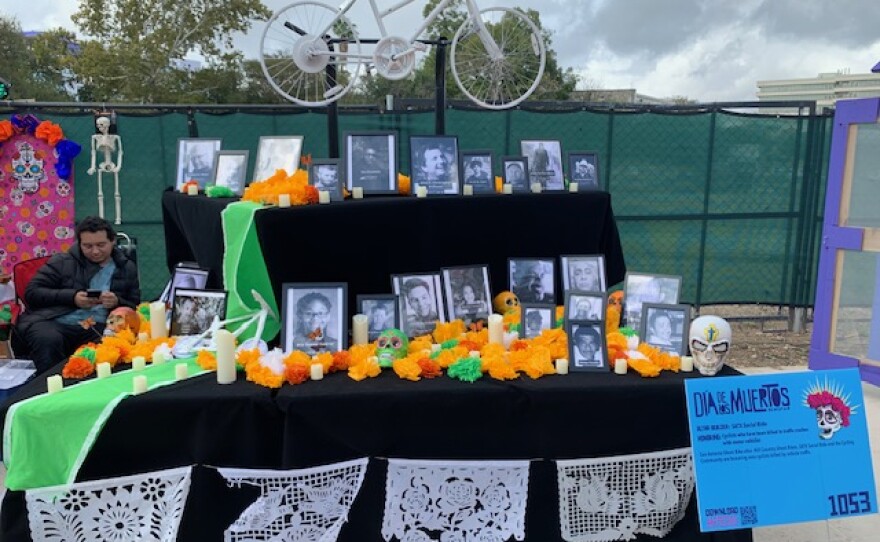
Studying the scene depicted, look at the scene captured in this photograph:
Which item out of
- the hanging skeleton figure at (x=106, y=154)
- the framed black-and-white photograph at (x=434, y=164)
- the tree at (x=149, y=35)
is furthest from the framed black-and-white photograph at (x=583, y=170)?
the tree at (x=149, y=35)

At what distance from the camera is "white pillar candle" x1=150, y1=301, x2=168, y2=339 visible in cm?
274

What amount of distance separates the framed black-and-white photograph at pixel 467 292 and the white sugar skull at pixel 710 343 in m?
0.85

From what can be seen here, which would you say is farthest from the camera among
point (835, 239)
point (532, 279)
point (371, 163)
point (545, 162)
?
point (835, 239)

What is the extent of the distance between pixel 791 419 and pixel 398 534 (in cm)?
129

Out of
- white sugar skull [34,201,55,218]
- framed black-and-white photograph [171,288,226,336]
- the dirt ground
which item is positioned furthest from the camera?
the dirt ground

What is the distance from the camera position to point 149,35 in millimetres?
21141

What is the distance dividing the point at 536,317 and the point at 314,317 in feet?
2.91

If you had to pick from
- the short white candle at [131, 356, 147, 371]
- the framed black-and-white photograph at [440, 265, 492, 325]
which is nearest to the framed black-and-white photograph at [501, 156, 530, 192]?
the framed black-and-white photograph at [440, 265, 492, 325]

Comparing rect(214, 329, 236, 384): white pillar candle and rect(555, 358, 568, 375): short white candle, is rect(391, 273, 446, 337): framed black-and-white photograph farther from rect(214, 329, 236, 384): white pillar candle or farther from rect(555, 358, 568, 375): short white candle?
rect(214, 329, 236, 384): white pillar candle

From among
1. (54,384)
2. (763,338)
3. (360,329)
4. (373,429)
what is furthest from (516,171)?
(763,338)

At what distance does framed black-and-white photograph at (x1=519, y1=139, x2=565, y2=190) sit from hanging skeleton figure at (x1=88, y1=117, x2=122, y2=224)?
11.4 feet

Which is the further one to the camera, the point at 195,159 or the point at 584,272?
the point at 195,159

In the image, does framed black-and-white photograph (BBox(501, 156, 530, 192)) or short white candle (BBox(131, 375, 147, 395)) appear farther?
framed black-and-white photograph (BBox(501, 156, 530, 192))

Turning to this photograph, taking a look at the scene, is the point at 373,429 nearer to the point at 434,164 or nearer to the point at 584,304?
the point at 584,304
